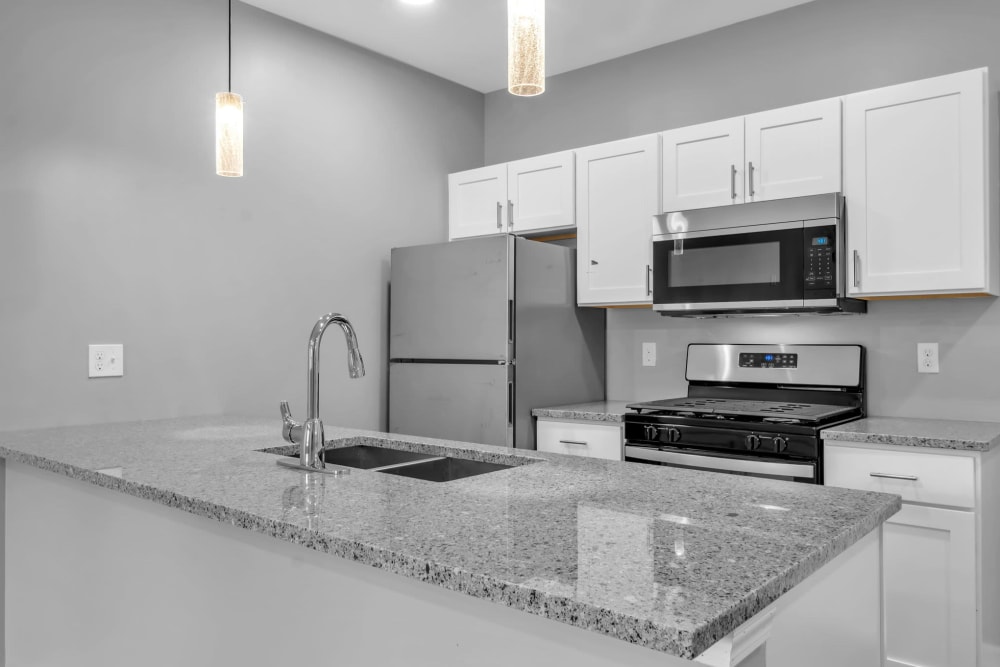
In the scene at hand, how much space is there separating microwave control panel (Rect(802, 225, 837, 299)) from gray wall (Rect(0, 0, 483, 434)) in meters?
1.94

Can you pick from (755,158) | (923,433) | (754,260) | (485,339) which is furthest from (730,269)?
(485,339)

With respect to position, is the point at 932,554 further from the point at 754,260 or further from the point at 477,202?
the point at 477,202

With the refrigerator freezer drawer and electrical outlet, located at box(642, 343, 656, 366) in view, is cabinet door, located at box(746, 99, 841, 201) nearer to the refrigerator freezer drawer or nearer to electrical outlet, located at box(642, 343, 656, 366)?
electrical outlet, located at box(642, 343, 656, 366)

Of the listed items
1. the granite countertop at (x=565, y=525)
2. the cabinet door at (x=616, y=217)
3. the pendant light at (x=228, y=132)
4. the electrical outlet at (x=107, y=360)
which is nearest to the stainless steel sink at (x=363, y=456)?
the granite countertop at (x=565, y=525)

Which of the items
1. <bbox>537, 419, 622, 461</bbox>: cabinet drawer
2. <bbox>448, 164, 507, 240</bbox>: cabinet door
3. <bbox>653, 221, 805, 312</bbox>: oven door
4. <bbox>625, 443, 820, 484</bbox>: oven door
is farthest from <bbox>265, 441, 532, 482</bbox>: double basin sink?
<bbox>448, 164, 507, 240</bbox>: cabinet door

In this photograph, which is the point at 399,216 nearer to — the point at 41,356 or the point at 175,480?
the point at 41,356

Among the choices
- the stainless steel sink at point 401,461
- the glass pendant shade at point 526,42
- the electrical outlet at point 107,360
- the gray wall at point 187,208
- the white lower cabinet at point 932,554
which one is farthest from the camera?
the electrical outlet at point 107,360

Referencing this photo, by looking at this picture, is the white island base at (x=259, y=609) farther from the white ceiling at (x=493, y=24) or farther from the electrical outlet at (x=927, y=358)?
the white ceiling at (x=493, y=24)

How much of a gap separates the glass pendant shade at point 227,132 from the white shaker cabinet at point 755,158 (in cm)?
177

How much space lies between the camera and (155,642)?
5.11 feet

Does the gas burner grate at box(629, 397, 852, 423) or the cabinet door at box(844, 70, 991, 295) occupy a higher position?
the cabinet door at box(844, 70, 991, 295)

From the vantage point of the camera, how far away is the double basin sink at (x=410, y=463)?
6.01ft

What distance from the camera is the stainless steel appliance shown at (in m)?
2.59

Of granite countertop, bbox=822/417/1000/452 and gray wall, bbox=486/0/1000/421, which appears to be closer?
granite countertop, bbox=822/417/1000/452
